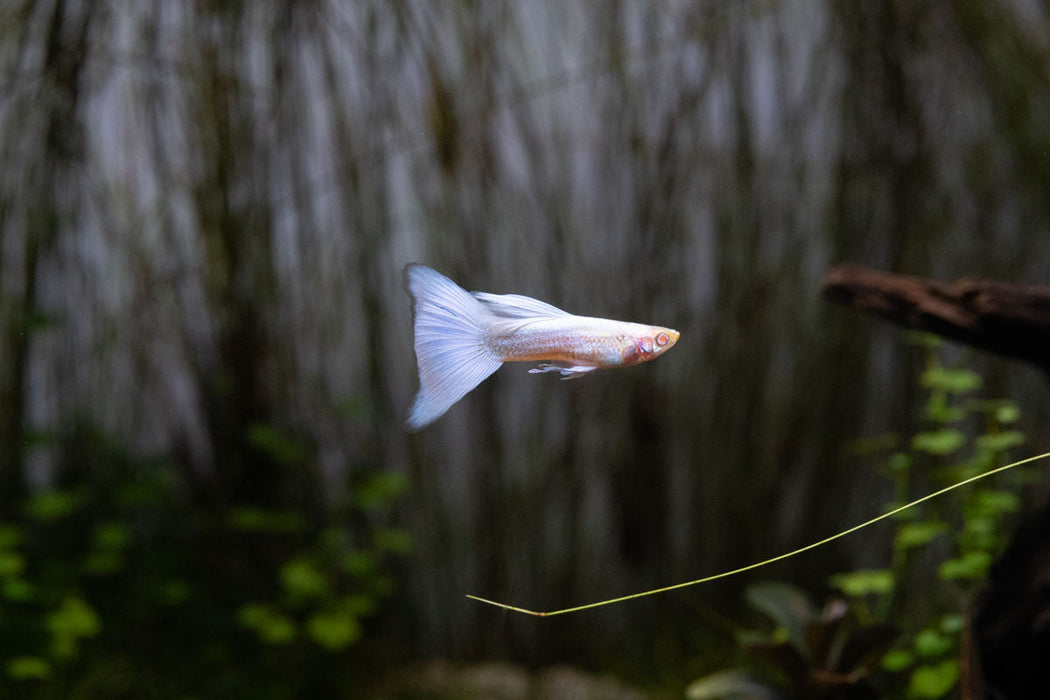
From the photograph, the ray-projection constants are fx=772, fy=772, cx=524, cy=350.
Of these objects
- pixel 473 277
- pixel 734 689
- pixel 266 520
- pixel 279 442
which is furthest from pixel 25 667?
pixel 473 277

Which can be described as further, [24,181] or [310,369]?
[24,181]

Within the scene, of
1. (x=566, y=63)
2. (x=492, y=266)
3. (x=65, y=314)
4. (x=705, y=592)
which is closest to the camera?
(x=492, y=266)

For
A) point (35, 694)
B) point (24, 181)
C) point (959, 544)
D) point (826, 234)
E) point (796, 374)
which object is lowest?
point (35, 694)

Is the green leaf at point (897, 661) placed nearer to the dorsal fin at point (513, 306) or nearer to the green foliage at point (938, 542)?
the green foliage at point (938, 542)

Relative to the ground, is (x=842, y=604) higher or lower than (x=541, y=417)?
lower

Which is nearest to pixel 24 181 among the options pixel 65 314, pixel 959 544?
pixel 65 314

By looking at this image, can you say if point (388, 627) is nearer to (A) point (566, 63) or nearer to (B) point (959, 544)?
(B) point (959, 544)

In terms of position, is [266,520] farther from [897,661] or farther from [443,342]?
[443,342]
